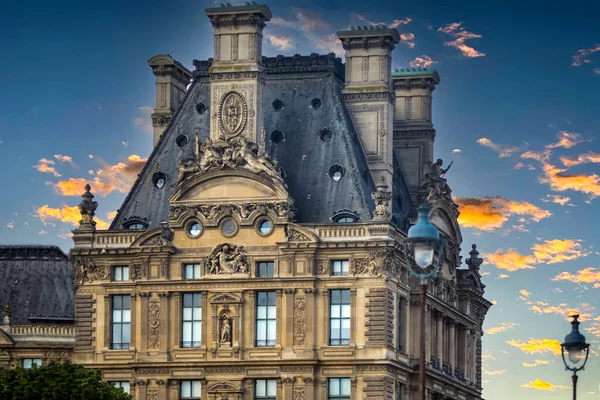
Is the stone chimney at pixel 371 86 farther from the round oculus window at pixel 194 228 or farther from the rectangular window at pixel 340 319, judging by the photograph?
the round oculus window at pixel 194 228

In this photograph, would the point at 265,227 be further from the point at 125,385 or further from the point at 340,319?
the point at 125,385

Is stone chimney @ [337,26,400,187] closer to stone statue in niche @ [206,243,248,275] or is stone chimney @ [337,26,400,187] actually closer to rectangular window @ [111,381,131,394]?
stone statue in niche @ [206,243,248,275]

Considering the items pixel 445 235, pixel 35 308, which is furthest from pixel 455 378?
pixel 35 308

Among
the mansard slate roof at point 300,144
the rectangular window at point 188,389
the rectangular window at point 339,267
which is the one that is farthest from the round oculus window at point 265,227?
the rectangular window at point 188,389

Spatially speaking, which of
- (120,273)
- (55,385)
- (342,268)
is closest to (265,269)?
(342,268)

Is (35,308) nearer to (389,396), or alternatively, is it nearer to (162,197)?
(162,197)

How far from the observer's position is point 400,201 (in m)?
106

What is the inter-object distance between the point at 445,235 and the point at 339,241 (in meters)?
13.1

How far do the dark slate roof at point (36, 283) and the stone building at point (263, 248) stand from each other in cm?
568

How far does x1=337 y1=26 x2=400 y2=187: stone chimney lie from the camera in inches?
4072

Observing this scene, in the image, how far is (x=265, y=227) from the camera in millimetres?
98250

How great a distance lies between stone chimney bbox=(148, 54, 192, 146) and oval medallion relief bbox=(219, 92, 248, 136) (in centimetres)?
961

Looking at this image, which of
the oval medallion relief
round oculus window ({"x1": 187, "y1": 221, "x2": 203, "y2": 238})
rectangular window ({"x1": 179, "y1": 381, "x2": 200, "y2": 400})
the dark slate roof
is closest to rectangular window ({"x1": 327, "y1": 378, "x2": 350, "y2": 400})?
rectangular window ({"x1": 179, "y1": 381, "x2": 200, "y2": 400})

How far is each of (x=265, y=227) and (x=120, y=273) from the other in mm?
8154
